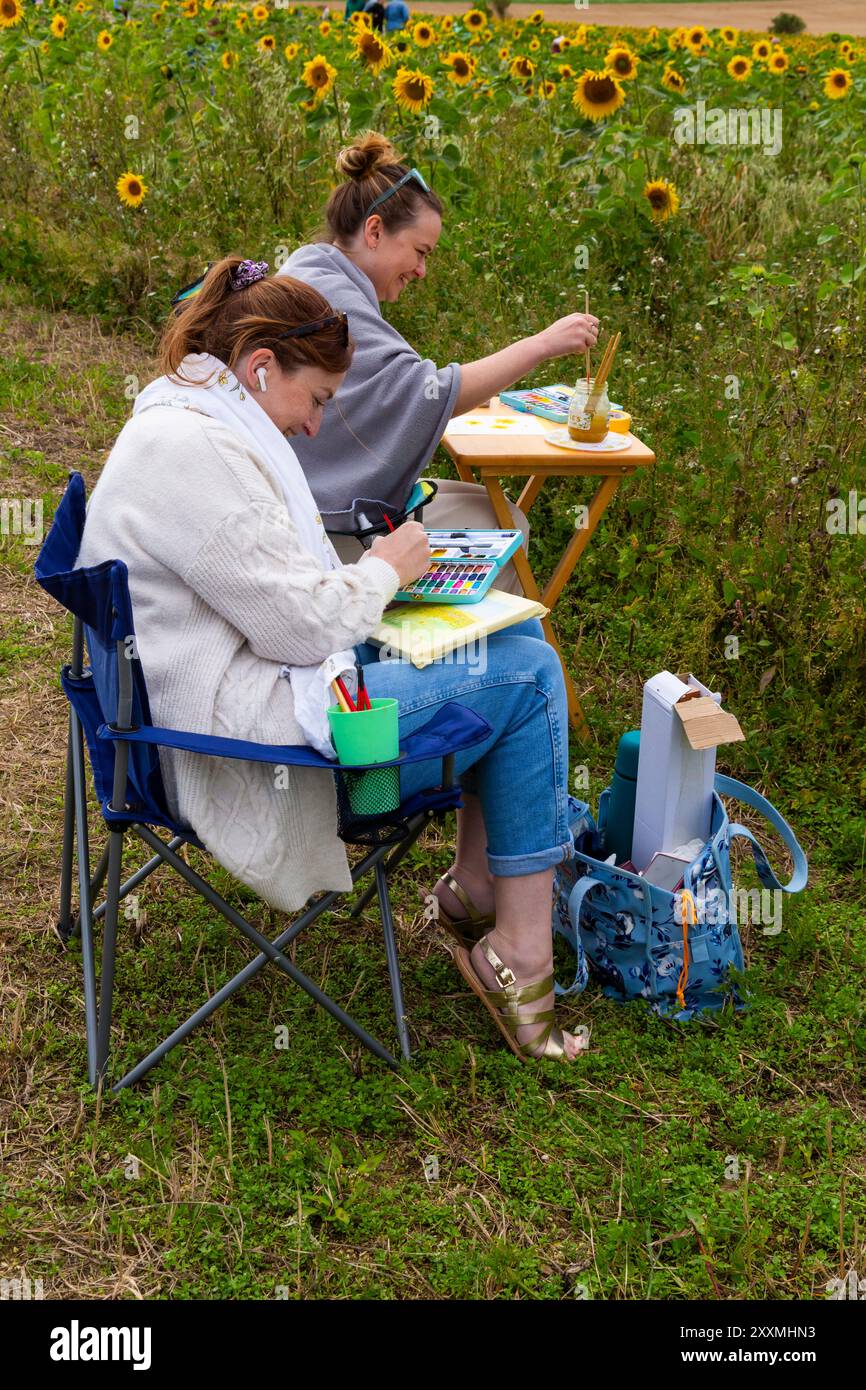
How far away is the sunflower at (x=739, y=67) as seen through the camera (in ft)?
22.6

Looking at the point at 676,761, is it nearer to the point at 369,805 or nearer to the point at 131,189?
the point at 369,805

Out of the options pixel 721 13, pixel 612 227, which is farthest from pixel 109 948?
pixel 721 13

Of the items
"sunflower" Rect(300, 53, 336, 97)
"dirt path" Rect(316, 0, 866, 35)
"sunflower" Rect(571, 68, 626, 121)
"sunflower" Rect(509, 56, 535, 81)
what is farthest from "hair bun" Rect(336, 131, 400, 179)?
"dirt path" Rect(316, 0, 866, 35)

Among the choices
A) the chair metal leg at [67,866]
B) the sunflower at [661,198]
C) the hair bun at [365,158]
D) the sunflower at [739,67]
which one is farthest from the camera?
the sunflower at [739,67]

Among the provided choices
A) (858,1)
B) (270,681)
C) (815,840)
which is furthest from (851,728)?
(858,1)

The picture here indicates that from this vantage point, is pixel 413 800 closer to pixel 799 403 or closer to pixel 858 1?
pixel 799 403

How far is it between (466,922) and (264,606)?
1065 millimetres

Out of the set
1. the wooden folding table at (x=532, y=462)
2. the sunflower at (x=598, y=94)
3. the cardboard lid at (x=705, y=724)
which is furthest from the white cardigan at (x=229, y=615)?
the sunflower at (x=598, y=94)

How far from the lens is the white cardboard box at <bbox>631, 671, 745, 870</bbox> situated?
105 inches

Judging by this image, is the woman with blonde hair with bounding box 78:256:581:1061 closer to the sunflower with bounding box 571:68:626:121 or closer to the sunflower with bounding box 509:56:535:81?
the sunflower with bounding box 571:68:626:121

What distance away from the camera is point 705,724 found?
8.77 feet

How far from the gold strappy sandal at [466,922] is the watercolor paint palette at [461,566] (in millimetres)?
743

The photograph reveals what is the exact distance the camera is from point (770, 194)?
248 inches

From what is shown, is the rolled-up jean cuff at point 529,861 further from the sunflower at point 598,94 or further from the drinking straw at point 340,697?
the sunflower at point 598,94
